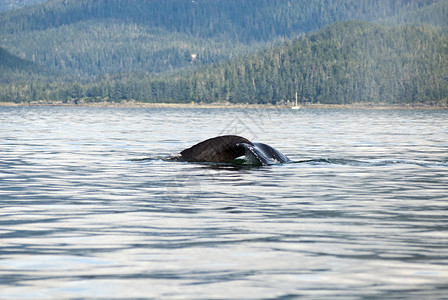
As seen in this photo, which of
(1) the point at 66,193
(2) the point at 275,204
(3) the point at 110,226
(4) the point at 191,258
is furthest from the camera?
(1) the point at 66,193

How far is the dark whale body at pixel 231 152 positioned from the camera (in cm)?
3056

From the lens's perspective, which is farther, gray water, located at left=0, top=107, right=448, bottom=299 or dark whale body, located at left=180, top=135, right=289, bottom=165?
dark whale body, located at left=180, top=135, right=289, bottom=165

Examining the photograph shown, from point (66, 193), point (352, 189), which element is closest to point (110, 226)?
point (66, 193)

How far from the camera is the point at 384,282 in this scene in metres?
11.2

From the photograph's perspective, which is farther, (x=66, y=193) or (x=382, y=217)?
(x=66, y=193)

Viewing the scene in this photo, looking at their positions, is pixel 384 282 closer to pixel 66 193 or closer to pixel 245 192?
pixel 245 192

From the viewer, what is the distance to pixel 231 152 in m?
31.3

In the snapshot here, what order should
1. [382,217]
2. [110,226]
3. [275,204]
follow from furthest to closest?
[275,204], [382,217], [110,226]

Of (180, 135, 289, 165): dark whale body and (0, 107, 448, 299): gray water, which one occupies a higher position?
(180, 135, 289, 165): dark whale body

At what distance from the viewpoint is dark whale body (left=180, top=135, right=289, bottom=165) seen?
1203 inches

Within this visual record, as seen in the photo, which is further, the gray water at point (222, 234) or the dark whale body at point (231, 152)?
the dark whale body at point (231, 152)

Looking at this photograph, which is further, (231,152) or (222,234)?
(231,152)

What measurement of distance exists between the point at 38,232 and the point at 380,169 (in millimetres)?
18039

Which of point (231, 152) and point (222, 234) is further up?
point (231, 152)
